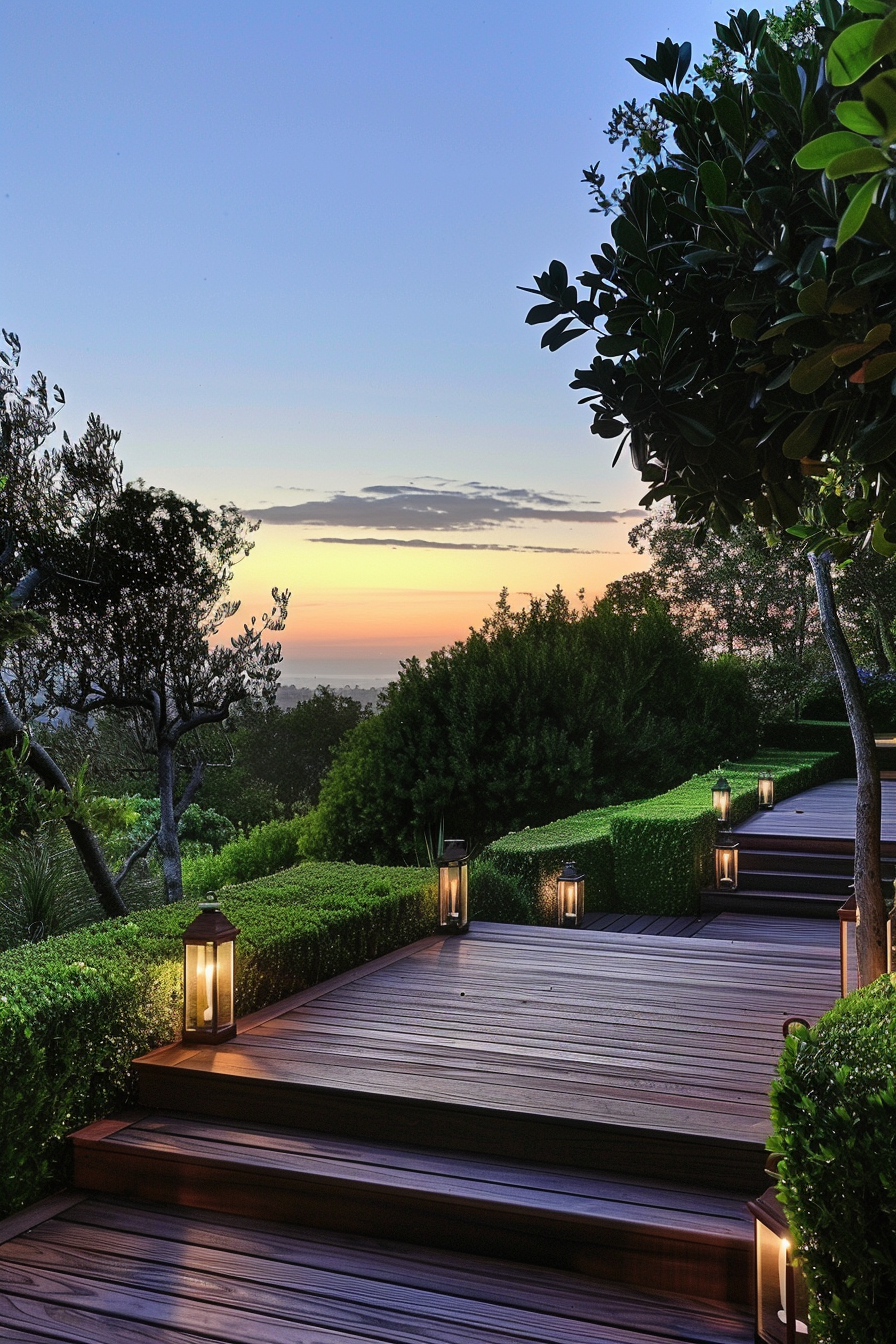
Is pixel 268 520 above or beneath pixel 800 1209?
above

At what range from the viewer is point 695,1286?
2793 mm

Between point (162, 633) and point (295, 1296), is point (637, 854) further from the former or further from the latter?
point (295, 1296)

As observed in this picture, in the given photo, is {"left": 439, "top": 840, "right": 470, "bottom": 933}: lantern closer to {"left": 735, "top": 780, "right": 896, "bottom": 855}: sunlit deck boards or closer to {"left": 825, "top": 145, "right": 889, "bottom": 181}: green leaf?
{"left": 735, "top": 780, "right": 896, "bottom": 855}: sunlit deck boards

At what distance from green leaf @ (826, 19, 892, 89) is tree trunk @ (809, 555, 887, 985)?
3.16 metres

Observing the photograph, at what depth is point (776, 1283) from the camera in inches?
95.4

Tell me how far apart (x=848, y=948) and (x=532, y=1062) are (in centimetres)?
150

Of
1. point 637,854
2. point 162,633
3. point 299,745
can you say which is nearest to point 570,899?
point 637,854

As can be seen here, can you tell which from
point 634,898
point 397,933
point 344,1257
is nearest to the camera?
point 344,1257

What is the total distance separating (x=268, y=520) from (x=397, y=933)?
8.56 meters

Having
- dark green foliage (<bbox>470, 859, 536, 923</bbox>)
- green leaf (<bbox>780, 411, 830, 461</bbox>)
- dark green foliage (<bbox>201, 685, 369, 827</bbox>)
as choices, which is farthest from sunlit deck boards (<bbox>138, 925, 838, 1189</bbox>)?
dark green foliage (<bbox>201, 685, 369, 827</bbox>)

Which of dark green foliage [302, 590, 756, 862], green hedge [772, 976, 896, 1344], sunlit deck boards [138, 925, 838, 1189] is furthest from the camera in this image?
dark green foliage [302, 590, 756, 862]

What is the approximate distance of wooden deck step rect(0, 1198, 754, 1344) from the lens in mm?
2594

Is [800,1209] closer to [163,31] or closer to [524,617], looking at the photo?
[163,31]

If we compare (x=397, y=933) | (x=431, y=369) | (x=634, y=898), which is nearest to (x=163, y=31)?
→ (x=431, y=369)
